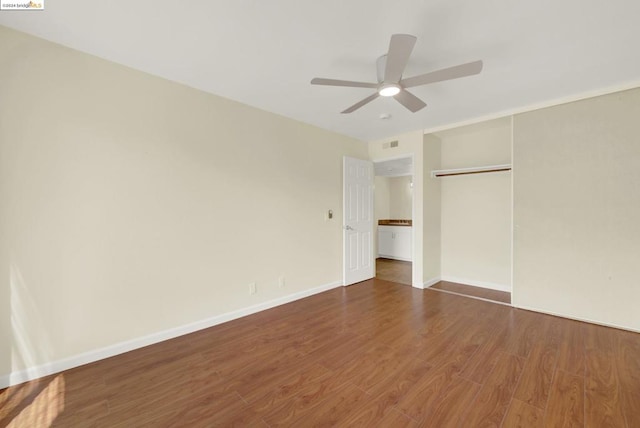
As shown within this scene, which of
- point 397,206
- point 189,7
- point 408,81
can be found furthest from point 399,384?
point 397,206

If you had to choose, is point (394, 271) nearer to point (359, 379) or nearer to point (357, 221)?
point (357, 221)

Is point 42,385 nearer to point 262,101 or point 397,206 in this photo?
point 262,101

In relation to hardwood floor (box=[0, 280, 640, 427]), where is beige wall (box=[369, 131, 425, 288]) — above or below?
above

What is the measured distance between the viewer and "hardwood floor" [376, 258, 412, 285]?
469 cm

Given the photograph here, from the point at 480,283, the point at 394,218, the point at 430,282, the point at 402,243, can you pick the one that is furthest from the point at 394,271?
the point at 394,218

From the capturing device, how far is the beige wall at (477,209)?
3.95 meters

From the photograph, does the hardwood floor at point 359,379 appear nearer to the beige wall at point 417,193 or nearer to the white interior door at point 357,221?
the beige wall at point 417,193

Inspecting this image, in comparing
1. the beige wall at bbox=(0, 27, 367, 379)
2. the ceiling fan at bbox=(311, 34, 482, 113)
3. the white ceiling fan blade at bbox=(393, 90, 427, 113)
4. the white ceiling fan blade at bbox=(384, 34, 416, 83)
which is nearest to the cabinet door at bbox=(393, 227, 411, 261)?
the beige wall at bbox=(0, 27, 367, 379)

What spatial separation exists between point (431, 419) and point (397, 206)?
19.2 feet

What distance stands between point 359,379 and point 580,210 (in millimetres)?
3189

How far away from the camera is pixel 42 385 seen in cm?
188

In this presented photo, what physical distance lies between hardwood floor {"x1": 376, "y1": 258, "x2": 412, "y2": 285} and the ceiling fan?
10.6 feet

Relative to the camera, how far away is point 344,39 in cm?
193

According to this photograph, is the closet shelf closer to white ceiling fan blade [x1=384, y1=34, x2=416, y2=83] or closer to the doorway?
the doorway
